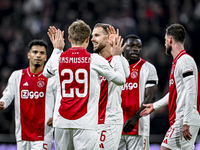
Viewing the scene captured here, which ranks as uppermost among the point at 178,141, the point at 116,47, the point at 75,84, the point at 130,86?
the point at 116,47

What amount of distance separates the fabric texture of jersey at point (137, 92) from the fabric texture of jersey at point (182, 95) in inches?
49.0

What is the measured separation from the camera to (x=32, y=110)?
6285 millimetres

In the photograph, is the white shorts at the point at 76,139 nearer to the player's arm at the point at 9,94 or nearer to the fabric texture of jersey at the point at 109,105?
the fabric texture of jersey at the point at 109,105

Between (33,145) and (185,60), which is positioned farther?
(33,145)

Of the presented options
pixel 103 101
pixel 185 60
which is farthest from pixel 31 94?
pixel 185 60

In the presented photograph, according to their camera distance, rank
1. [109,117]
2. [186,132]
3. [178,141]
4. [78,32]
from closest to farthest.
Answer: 1. [78,32]
2. [186,132]
3. [178,141]
4. [109,117]

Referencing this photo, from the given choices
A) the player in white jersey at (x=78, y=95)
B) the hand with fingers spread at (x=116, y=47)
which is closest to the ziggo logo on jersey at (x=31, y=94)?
the player in white jersey at (x=78, y=95)

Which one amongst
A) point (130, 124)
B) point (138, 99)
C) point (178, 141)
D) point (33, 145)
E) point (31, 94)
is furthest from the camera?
point (31, 94)

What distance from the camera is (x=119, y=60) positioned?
4414mm

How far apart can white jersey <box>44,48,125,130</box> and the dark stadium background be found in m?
6.73

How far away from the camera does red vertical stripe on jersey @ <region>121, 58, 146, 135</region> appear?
604cm

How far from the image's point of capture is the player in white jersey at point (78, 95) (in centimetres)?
402

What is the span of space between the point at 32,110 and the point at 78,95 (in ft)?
8.16

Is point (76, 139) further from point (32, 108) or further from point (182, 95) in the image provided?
point (32, 108)
